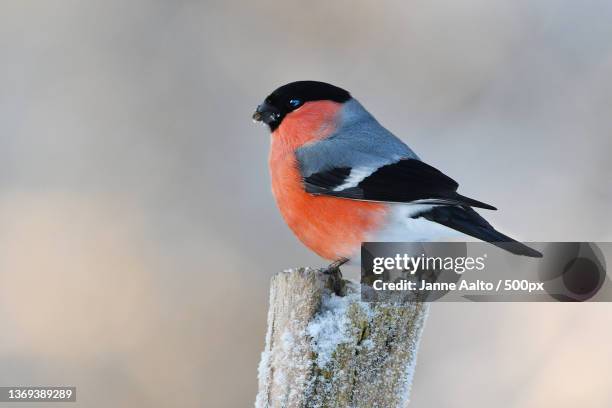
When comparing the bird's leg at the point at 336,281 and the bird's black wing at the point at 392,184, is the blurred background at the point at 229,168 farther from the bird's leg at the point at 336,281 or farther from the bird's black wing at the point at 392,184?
the bird's leg at the point at 336,281

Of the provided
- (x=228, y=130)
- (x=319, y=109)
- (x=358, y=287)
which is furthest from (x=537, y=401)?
(x=228, y=130)

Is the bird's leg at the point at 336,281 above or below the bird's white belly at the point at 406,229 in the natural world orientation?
below

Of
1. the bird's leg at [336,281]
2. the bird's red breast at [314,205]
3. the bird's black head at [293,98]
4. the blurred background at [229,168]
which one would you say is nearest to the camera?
the bird's leg at [336,281]

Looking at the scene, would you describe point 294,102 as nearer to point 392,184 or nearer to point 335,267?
point 392,184

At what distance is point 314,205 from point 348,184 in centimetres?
Answer: 14

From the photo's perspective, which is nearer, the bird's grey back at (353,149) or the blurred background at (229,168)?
the bird's grey back at (353,149)

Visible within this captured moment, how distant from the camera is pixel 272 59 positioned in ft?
19.7

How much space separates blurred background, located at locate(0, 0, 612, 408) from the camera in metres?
4.75

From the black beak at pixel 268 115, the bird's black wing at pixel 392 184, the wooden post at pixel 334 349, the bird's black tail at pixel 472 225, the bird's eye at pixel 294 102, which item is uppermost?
the bird's eye at pixel 294 102

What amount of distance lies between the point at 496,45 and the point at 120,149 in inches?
115

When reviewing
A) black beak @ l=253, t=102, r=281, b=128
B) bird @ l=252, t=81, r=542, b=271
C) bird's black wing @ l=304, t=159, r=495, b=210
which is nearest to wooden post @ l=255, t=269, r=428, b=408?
bird @ l=252, t=81, r=542, b=271

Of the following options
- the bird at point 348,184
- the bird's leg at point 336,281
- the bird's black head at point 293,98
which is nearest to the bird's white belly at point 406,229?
the bird at point 348,184

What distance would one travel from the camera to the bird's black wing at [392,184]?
7.70ft

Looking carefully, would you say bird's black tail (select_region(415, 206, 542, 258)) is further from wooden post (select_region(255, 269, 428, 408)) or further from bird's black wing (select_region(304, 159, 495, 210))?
wooden post (select_region(255, 269, 428, 408))
